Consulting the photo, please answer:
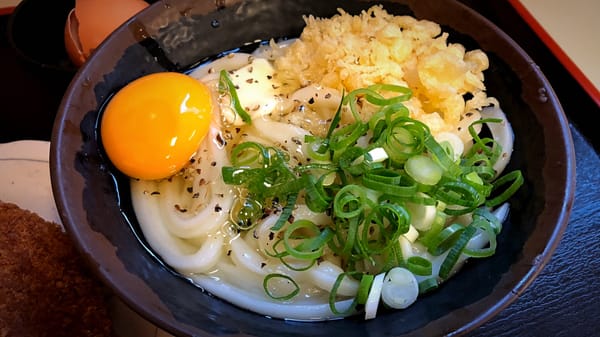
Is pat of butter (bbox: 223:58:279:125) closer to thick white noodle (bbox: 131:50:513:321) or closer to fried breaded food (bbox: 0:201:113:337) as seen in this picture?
thick white noodle (bbox: 131:50:513:321)

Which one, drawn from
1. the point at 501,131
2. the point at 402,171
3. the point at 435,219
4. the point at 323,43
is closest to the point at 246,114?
the point at 323,43

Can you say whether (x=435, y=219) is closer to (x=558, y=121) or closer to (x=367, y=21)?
(x=558, y=121)

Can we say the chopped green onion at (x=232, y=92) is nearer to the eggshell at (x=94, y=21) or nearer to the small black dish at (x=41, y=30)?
the eggshell at (x=94, y=21)

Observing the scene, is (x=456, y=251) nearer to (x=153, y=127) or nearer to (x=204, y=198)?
(x=204, y=198)

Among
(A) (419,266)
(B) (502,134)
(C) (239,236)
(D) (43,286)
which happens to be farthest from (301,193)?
(D) (43,286)

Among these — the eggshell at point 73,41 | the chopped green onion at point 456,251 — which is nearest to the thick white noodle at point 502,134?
the chopped green onion at point 456,251

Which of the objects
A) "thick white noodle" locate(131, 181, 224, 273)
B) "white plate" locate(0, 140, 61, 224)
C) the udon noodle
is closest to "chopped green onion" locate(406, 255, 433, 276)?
the udon noodle

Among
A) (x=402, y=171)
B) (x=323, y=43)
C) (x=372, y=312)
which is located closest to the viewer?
(x=372, y=312)
